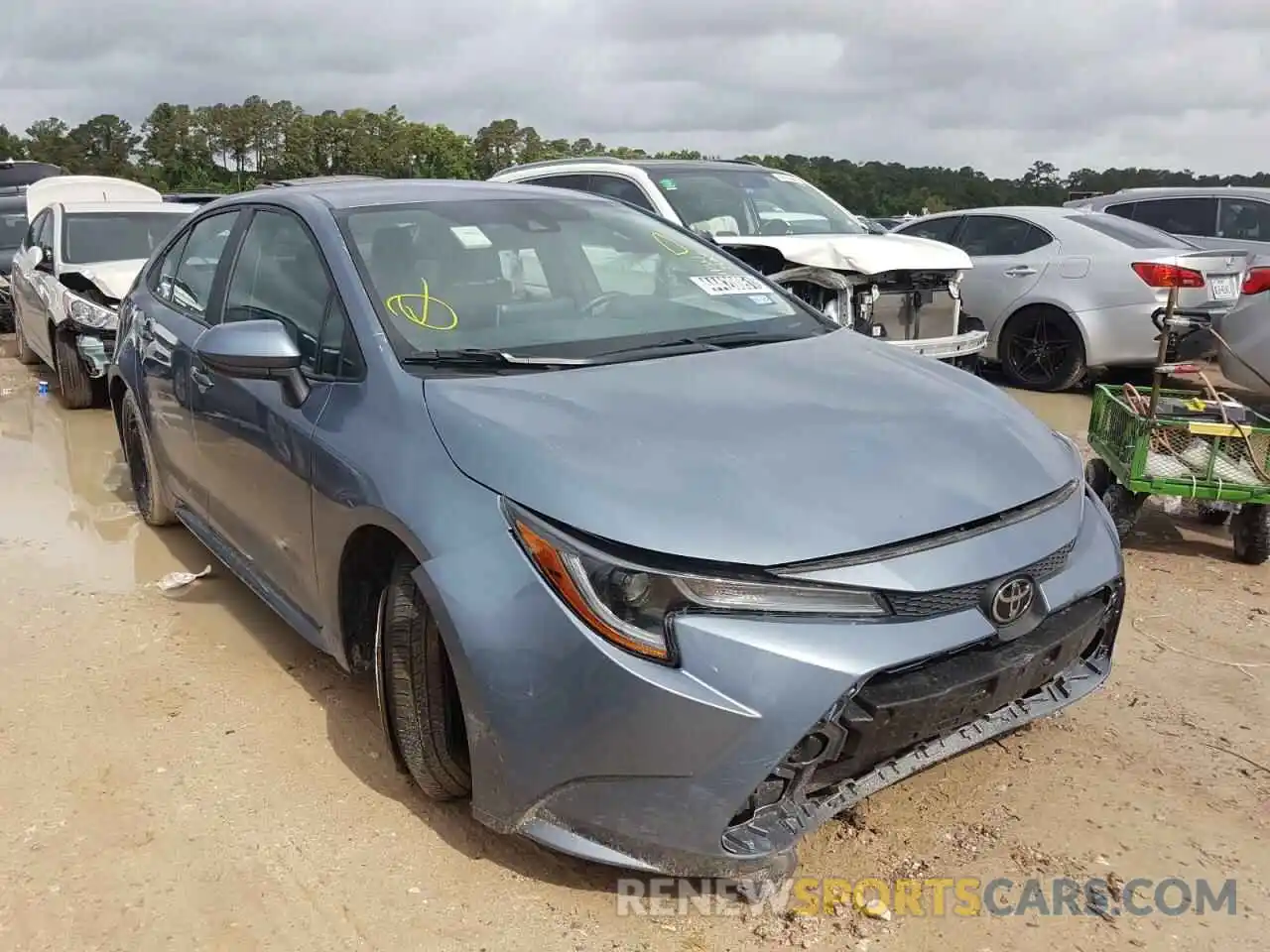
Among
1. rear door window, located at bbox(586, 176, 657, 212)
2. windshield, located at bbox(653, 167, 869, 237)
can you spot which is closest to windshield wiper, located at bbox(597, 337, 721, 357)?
windshield, located at bbox(653, 167, 869, 237)

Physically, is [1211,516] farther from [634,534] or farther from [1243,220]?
[1243,220]

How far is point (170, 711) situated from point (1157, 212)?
1032cm

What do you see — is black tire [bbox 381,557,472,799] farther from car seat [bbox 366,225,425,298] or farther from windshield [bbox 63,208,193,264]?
windshield [bbox 63,208,193,264]

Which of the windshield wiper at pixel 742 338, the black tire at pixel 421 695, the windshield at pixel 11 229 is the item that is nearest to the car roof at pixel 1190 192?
the windshield wiper at pixel 742 338

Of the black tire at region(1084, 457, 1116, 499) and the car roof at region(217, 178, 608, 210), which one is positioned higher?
the car roof at region(217, 178, 608, 210)

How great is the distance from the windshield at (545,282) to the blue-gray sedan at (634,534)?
1cm

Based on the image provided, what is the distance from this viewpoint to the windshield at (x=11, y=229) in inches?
532

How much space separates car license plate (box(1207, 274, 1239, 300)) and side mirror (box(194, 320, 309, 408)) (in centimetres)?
708

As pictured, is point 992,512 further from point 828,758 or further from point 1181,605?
point 1181,605

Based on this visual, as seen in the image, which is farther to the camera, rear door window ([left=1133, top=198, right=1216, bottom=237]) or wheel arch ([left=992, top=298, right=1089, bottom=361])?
rear door window ([left=1133, top=198, right=1216, bottom=237])

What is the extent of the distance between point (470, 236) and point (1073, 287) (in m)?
6.35

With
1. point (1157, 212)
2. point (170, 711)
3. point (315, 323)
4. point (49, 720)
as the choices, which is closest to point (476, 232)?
point (315, 323)

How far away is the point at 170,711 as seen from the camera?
3.38m

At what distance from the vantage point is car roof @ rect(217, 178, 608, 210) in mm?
3525
